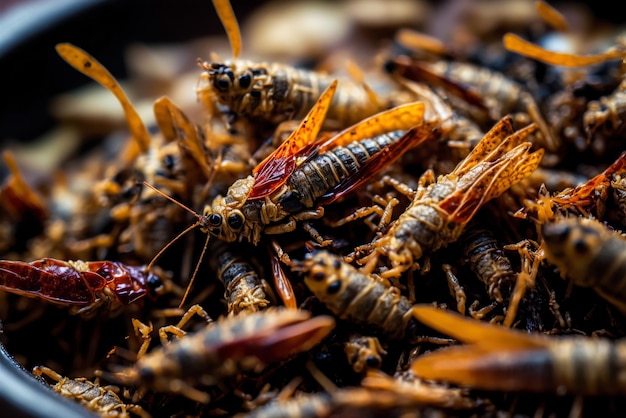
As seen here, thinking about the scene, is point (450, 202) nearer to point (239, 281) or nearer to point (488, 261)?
point (488, 261)

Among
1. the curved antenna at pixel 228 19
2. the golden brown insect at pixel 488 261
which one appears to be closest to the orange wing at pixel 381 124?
the golden brown insect at pixel 488 261

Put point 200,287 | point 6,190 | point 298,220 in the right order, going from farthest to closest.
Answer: point 6,190 → point 200,287 → point 298,220

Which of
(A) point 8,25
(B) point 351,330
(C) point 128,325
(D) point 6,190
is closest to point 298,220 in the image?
(B) point 351,330

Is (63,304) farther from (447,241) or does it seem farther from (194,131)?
(447,241)

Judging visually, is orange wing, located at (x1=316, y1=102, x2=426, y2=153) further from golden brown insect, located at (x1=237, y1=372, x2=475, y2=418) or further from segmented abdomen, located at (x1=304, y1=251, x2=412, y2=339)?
golden brown insect, located at (x1=237, y1=372, x2=475, y2=418)

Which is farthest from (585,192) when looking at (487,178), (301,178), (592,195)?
(301,178)

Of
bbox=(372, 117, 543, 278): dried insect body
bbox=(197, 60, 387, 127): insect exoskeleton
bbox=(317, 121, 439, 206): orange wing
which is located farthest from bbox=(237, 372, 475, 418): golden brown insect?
bbox=(197, 60, 387, 127): insect exoskeleton

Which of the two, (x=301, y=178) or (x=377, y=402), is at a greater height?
(x=301, y=178)
